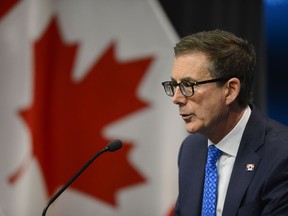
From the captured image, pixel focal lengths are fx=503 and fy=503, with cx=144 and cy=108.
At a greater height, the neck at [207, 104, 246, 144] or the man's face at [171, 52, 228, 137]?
the man's face at [171, 52, 228, 137]

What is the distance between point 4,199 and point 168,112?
3.84 ft

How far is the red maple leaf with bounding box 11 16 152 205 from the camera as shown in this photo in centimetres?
314

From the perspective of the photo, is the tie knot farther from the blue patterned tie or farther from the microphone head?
the microphone head

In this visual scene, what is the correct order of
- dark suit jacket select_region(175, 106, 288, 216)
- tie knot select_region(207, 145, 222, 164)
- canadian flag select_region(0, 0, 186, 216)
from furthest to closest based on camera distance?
canadian flag select_region(0, 0, 186, 216), tie knot select_region(207, 145, 222, 164), dark suit jacket select_region(175, 106, 288, 216)

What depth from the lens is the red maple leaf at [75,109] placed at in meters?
3.14

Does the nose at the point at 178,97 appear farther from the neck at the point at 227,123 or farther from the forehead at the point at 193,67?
the neck at the point at 227,123

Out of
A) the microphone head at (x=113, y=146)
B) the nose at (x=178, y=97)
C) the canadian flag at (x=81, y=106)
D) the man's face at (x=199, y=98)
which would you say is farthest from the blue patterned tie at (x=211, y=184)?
the canadian flag at (x=81, y=106)

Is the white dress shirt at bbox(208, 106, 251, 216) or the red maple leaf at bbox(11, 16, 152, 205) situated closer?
the white dress shirt at bbox(208, 106, 251, 216)

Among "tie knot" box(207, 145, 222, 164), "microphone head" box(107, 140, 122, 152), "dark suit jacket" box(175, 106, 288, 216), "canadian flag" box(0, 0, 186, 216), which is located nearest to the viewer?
"dark suit jacket" box(175, 106, 288, 216)

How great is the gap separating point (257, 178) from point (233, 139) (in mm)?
181

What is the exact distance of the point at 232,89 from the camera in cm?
170

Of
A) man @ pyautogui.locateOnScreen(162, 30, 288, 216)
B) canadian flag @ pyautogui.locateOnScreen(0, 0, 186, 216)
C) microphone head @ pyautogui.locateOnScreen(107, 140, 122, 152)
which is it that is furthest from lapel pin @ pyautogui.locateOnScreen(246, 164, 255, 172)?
canadian flag @ pyautogui.locateOnScreen(0, 0, 186, 216)

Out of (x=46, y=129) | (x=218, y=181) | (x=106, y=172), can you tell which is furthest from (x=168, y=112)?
(x=218, y=181)

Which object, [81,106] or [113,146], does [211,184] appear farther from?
[81,106]
